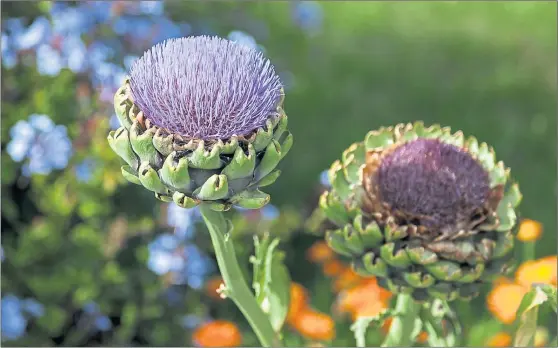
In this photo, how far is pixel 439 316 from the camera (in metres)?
0.95

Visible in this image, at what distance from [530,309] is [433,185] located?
186 millimetres

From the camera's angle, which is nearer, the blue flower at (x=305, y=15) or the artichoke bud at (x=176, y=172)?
the artichoke bud at (x=176, y=172)

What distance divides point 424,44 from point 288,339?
1.65 meters

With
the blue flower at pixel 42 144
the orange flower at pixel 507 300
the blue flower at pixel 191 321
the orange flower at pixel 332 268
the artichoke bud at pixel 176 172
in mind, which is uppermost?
the artichoke bud at pixel 176 172

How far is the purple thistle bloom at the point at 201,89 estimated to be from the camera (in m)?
0.69

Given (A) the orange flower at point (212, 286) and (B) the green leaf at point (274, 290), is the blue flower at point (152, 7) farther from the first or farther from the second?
(B) the green leaf at point (274, 290)

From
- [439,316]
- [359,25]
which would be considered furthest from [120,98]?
[359,25]

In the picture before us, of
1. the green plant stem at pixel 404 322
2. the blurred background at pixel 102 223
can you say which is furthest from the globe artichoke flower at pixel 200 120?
the blurred background at pixel 102 223

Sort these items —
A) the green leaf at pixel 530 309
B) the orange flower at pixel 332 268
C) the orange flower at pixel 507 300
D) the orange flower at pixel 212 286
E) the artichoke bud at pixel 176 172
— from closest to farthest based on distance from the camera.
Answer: the artichoke bud at pixel 176 172, the green leaf at pixel 530 309, the orange flower at pixel 507 300, the orange flower at pixel 212 286, the orange flower at pixel 332 268

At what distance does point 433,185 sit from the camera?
2.81 feet

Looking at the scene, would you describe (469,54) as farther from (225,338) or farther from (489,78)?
(225,338)

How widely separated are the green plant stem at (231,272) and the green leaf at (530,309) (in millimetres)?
294

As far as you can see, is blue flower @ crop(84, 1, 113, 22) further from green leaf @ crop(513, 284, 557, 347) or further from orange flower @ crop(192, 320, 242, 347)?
green leaf @ crop(513, 284, 557, 347)

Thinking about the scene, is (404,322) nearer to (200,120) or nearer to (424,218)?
(424,218)
